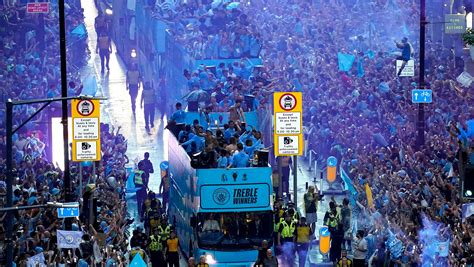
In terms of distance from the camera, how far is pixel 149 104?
55.1 m

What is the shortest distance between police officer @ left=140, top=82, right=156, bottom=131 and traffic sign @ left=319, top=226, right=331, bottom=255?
20.6m

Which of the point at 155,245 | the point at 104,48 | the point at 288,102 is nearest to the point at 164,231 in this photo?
the point at 155,245

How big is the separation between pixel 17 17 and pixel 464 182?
33692 mm

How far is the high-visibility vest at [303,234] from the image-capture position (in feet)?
109

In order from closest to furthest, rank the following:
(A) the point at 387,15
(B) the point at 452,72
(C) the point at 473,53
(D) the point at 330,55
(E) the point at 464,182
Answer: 1. (E) the point at 464,182
2. (B) the point at 452,72
3. (C) the point at 473,53
4. (D) the point at 330,55
5. (A) the point at 387,15

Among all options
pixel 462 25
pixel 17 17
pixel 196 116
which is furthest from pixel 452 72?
pixel 17 17

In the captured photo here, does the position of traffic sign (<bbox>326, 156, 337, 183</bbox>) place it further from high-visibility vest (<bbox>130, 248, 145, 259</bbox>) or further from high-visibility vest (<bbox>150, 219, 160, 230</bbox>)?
high-visibility vest (<bbox>130, 248, 145, 259</bbox>)

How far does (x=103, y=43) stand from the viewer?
63.6m

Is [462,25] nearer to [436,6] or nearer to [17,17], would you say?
[436,6]

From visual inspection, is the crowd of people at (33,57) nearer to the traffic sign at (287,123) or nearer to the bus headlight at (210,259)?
the traffic sign at (287,123)

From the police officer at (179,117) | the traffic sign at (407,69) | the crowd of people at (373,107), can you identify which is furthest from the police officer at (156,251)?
the traffic sign at (407,69)

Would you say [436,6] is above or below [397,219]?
above

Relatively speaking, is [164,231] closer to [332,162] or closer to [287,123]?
[287,123]

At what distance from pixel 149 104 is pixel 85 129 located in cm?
2283
